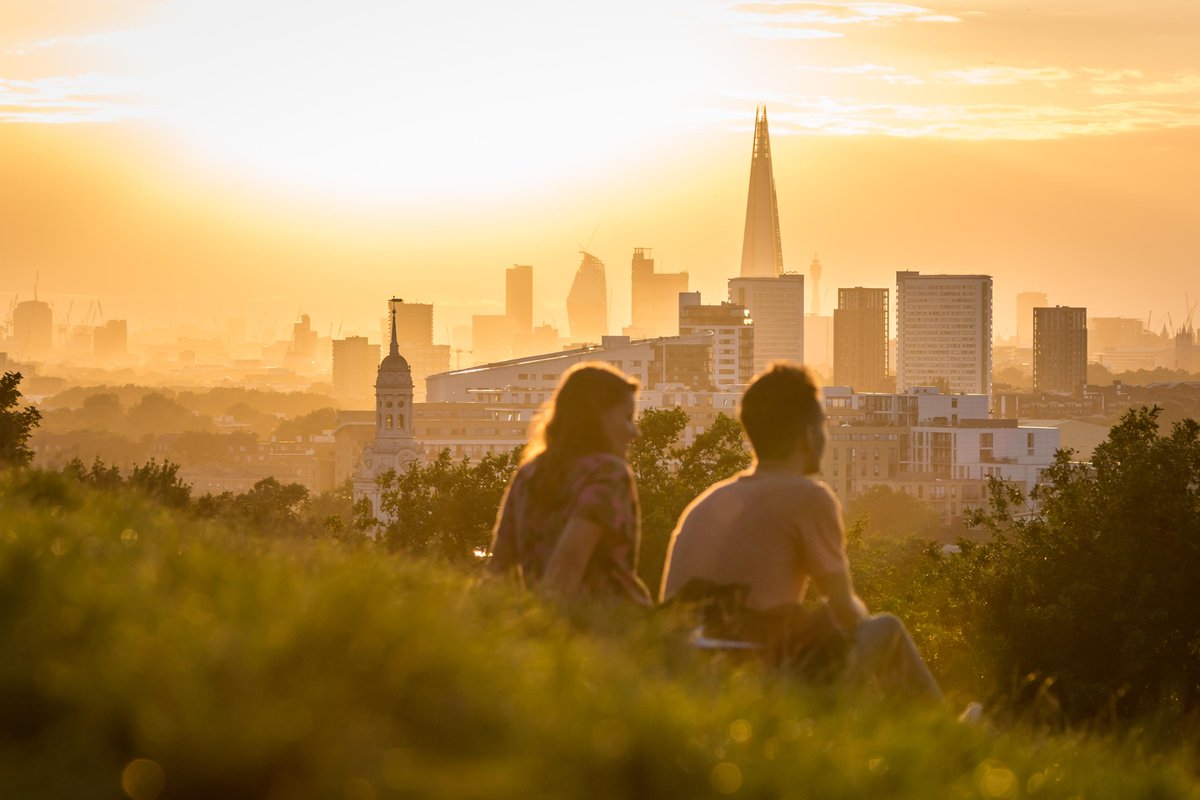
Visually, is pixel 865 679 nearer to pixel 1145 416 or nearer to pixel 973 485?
pixel 1145 416

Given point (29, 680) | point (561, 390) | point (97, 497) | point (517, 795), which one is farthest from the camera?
point (97, 497)

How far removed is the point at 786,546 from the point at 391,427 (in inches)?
3103

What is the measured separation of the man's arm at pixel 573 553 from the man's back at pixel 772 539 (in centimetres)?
35

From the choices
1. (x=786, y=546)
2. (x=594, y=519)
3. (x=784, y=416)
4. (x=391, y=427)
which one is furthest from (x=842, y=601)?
(x=391, y=427)

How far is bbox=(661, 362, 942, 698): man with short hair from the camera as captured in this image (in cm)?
687

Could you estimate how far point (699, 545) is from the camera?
7.26 metres

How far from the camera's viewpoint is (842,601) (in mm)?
6961

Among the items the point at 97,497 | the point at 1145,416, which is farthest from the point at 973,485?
the point at 97,497

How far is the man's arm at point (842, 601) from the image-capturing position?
695 cm

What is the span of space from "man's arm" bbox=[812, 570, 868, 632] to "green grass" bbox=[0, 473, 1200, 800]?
79 cm

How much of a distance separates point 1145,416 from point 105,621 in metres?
24.7

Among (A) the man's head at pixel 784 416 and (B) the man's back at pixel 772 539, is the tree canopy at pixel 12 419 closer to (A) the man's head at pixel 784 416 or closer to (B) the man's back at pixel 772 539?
(A) the man's head at pixel 784 416

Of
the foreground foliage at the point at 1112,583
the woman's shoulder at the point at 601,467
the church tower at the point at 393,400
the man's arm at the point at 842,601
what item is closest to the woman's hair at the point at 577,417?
the woman's shoulder at the point at 601,467

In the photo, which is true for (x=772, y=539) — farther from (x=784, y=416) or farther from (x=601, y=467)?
(x=601, y=467)
